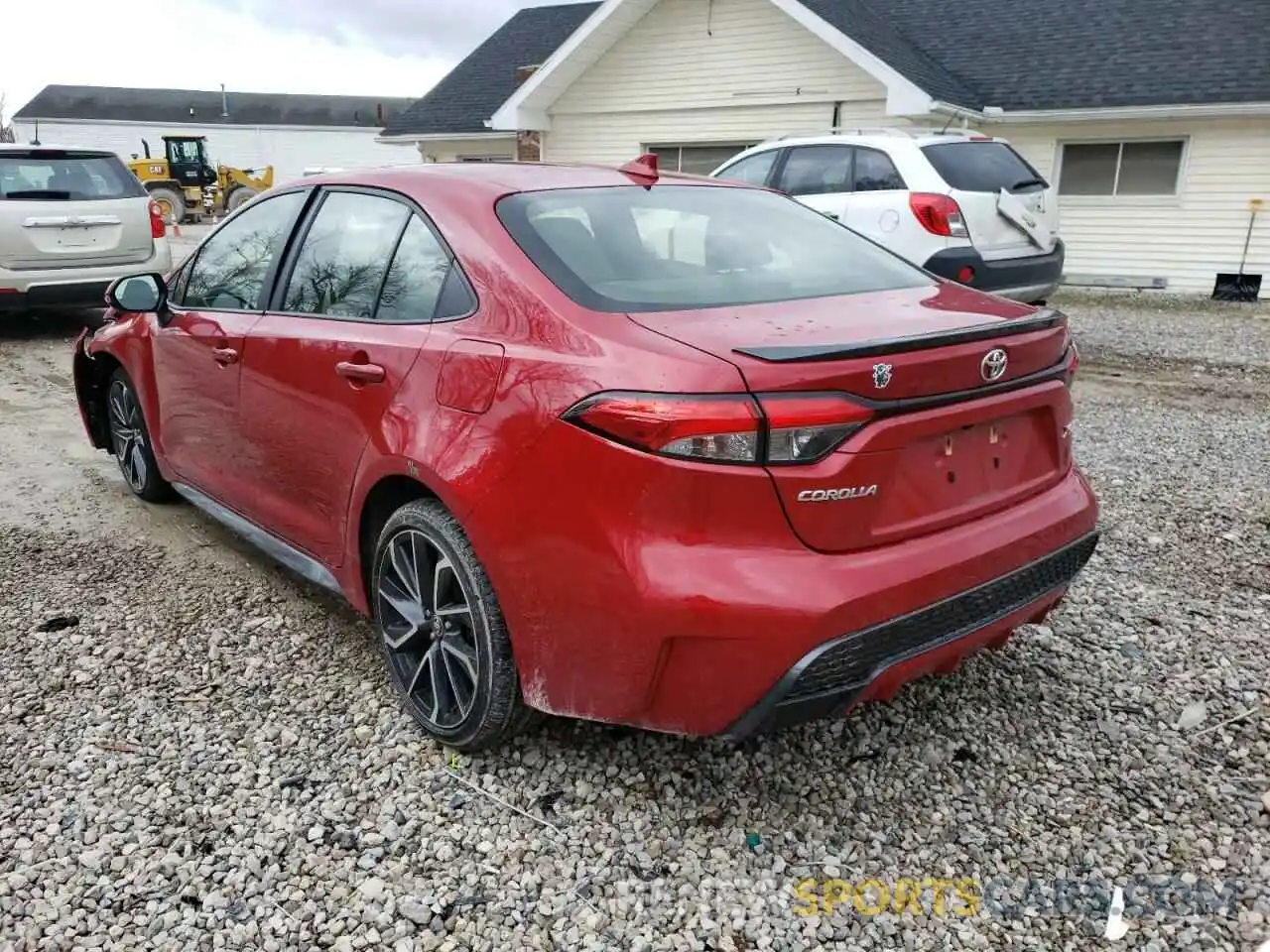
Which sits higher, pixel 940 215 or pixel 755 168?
pixel 755 168

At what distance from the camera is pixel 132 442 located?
483cm

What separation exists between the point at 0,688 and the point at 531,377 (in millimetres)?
2135

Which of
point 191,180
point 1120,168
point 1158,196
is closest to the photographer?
point 1158,196

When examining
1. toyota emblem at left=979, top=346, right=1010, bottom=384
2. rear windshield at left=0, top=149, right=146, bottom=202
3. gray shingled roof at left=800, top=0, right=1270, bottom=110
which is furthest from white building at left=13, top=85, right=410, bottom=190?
toyota emblem at left=979, top=346, right=1010, bottom=384

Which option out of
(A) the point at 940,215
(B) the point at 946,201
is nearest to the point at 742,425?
(A) the point at 940,215

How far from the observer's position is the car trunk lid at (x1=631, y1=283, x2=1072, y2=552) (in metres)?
2.13

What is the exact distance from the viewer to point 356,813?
2582 millimetres

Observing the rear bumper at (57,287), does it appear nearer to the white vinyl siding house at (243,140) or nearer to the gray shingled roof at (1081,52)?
the gray shingled roof at (1081,52)

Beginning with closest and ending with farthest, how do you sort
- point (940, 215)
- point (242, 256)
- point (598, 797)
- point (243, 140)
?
point (598, 797)
point (242, 256)
point (940, 215)
point (243, 140)

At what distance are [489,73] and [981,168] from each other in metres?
15.4

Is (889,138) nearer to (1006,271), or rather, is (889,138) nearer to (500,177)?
(1006,271)

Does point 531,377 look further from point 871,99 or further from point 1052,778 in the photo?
point 871,99

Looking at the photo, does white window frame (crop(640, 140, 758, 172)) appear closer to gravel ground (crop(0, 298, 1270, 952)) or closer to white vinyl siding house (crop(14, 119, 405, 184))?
gravel ground (crop(0, 298, 1270, 952))

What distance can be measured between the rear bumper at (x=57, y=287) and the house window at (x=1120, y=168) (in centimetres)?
1276
